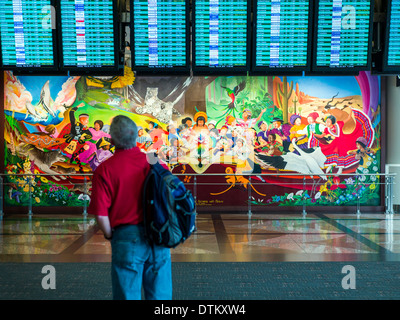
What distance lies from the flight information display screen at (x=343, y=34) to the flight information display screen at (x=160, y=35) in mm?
1715

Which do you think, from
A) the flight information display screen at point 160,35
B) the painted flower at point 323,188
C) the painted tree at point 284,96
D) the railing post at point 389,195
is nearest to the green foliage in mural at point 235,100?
the painted tree at point 284,96

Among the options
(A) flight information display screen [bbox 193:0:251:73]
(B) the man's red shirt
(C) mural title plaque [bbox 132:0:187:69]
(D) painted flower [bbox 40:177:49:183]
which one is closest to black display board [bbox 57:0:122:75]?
(C) mural title plaque [bbox 132:0:187:69]

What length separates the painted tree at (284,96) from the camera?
10.2 meters

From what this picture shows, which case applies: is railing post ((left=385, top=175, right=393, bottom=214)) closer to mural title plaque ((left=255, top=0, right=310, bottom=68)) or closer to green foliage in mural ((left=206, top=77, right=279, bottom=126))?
green foliage in mural ((left=206, top=77, right=279, bottom=126))

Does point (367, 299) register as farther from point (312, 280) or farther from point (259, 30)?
point (259, 30)

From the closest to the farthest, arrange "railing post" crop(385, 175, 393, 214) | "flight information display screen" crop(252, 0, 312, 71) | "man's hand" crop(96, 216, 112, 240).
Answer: "man's hand" crop(96, 216, 112, 240) → "flight information display screen" crop(252, 0, 312, 71) → "railing post" crop(385, 175, 393, 214)

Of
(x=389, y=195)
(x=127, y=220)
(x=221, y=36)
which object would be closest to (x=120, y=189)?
(x=127, y=220)

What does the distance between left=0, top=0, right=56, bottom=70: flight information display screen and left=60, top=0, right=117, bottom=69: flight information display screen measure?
0.61ft

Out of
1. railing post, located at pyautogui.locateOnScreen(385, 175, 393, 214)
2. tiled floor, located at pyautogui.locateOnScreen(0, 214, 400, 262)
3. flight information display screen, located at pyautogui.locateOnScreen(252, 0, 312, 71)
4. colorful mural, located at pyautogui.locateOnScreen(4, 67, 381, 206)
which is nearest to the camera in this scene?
flight information display screen, located at pyautogui.locateOnScreen(252, 0, 312, 71)

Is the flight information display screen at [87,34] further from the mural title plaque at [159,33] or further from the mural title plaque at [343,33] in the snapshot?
the mural title plaque at [343,33]

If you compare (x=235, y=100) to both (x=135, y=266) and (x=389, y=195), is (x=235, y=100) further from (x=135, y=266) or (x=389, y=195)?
(x=135, y=266)

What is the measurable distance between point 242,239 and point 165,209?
4.50 m

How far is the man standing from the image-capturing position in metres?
2.66

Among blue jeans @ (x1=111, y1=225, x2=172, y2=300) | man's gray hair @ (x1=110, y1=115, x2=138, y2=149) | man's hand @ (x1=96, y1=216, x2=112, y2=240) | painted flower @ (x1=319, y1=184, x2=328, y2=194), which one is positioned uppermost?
man's gray hair @ (x1=110, y1=115, x2=138, y2=149)
